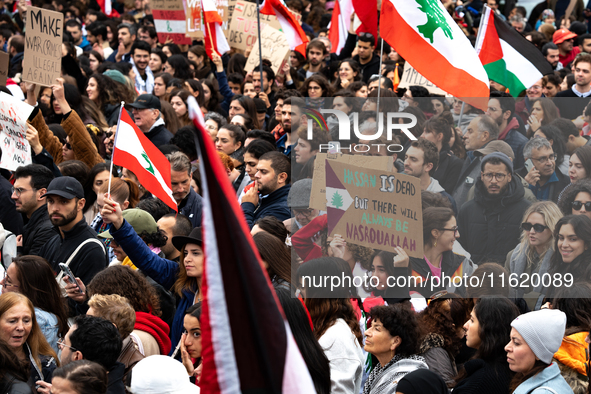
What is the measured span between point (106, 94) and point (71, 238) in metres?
4.57

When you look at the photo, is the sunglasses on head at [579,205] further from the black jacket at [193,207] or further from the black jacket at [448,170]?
the black jacket at [193,207]

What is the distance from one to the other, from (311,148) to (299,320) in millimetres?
1151

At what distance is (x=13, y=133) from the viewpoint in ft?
23.5

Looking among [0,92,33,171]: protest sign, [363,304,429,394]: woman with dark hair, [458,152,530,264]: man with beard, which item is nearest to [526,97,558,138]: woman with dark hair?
[458,152,530,264]: man with beard

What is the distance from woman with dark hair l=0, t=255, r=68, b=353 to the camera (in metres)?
4.43

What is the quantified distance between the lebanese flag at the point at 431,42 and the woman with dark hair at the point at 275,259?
1.64 metres

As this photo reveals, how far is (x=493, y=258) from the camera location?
13.6 ft

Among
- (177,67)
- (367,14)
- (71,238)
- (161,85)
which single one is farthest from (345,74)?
(71,238)

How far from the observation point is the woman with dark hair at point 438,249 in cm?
406

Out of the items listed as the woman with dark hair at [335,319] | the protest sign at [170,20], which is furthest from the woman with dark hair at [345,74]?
the woman with dark hair at [335,319]

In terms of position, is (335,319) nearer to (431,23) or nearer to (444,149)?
(444,149)

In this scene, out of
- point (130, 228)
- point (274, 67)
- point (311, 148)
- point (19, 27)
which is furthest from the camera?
point (19, 27)

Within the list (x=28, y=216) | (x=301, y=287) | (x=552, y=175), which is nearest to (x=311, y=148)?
(x=301, y=287)

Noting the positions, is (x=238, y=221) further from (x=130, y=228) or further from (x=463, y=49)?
(x=463, y=49)
